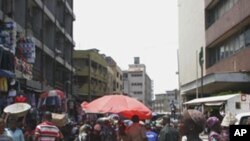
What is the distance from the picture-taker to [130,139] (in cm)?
1309

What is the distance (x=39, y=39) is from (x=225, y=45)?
14.0m

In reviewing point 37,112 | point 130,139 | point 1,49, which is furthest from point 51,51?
point 130,139

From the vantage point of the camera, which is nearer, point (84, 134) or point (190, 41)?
point (84, 134)

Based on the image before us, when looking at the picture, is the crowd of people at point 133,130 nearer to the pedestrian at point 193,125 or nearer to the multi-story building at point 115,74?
the pedestrian at point 193,125

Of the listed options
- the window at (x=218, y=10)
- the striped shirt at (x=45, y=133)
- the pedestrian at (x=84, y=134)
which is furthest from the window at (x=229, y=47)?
the striped shirt at (x=45, y=133)

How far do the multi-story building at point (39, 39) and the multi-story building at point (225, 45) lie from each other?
1173cm

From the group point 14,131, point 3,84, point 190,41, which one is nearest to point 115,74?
point 190,41

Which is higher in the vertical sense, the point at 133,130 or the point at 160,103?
the point at 160,103

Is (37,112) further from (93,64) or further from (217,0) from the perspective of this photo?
(93,64)

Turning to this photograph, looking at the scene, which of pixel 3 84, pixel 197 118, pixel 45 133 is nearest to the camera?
pixel 197 118

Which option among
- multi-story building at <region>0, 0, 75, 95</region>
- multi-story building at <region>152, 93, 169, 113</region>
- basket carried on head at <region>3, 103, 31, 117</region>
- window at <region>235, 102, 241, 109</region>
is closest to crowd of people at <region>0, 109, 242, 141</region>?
basket carried on head at <region>3, 103, 31, 117</region>

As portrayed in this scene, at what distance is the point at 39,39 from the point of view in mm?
38625

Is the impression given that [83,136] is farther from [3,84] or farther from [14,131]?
[14,131]

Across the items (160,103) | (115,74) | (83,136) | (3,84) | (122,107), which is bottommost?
(83,136)
